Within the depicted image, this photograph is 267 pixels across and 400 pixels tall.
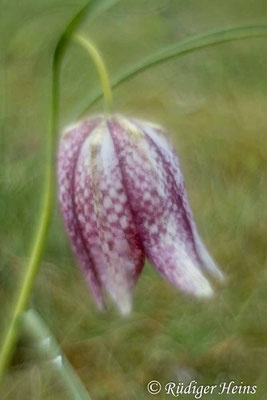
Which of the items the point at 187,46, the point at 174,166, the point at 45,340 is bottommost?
the point at 45,340

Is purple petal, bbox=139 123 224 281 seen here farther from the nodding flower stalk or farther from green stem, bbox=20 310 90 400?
green stem, bbox=20 310 90 400

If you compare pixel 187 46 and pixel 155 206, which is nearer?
pixel 155 206

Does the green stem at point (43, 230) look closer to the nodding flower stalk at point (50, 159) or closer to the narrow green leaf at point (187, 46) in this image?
the nodding flower stalk at point (50, 159)

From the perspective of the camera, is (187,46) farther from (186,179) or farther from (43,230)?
(43,230)

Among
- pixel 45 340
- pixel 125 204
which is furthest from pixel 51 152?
pixel 45 340

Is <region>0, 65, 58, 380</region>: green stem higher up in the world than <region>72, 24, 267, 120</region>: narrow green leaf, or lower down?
lower down

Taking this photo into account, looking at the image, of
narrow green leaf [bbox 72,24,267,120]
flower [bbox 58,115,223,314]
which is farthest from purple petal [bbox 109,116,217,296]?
narrow green leaf [bbox 72,24,267,120]

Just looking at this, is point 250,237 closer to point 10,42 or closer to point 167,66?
point 167,66

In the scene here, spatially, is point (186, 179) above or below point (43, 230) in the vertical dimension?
above
